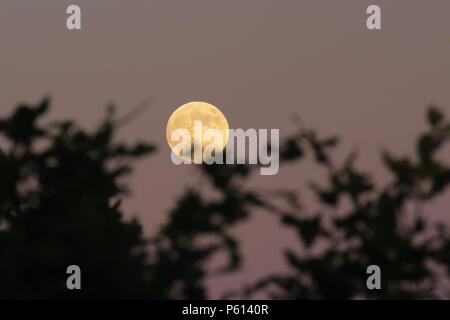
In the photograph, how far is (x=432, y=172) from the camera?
23.8m

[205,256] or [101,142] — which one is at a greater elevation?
[101,142]

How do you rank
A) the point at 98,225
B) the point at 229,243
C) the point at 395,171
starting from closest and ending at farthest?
1. the point at 98,225
2. the point at 395,171
3. the point at 229,243

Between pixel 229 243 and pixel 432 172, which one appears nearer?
pixel 432 172

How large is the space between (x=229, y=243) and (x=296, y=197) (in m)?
2.65

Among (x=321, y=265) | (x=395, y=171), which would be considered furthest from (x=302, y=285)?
(x=395, y=171)

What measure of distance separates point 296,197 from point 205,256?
1556mm

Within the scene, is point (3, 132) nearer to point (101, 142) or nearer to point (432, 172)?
point (101, 142)

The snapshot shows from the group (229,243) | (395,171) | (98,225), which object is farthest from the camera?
(229,243)

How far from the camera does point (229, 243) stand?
2609cm

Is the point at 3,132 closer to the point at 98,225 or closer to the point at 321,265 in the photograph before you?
the point at 98,225
